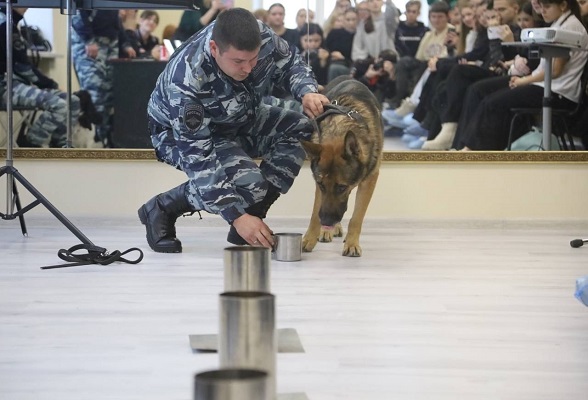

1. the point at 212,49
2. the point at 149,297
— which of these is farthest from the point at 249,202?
the point at 149,297

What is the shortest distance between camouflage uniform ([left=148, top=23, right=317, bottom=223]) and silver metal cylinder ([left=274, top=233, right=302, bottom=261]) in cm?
25

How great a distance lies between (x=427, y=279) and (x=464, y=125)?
87.9 inches

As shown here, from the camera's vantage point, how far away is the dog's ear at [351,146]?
4.01 metres

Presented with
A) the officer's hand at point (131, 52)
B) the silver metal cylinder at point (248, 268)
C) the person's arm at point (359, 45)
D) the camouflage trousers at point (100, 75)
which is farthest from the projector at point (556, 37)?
the silver metal cylinder at point (248, 268)

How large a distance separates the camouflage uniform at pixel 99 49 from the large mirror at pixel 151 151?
0.07 metres

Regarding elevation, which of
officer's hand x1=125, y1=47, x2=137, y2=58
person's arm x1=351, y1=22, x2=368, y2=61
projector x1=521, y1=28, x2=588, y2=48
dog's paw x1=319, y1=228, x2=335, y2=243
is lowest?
dog's paw x1=319, y1=228, x2=335, y2=243

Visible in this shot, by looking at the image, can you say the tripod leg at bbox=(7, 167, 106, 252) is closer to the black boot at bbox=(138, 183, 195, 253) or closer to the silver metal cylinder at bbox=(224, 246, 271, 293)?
the black boot at bbox=(138, 183, 195, 253)

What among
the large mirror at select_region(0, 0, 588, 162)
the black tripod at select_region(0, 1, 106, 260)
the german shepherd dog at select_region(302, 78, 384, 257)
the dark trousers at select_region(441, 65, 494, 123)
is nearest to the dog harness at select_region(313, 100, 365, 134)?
the german shepherd dog at select_region(302, 78, 384, 257)

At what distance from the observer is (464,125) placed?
5727 mm

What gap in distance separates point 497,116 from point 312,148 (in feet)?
6.52

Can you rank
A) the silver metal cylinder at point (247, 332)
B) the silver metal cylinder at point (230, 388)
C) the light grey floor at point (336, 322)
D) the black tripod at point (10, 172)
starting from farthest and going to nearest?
the black tripod at point (10, 172) < the light grey floor at point (336, 322) < the silver metal cylinder at point (247, 332) < the silver metal cylinder at point (230, 388)

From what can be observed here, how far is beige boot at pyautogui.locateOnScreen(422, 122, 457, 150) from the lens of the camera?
225 inches

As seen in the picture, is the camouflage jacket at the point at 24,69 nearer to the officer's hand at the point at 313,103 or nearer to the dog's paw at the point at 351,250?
the officer's hand at the point at 313,103

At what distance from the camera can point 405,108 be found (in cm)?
569
